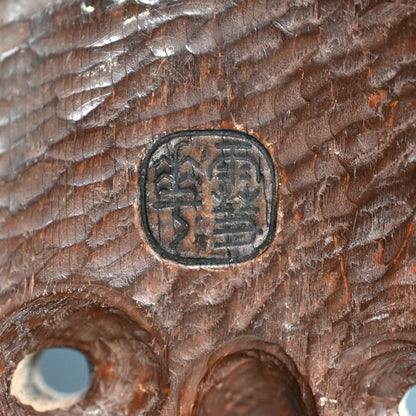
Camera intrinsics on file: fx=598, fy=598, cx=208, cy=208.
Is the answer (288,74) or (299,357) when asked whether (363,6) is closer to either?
(288,74)

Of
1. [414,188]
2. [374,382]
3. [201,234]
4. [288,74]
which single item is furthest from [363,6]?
[374,382]

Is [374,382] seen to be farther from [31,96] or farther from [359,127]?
[31,96]

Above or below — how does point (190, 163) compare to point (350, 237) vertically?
above

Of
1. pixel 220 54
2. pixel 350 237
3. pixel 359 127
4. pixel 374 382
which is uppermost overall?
pixel 220 54
